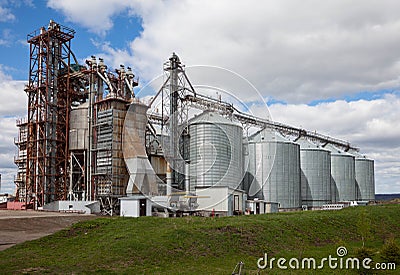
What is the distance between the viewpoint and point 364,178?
3745 inches

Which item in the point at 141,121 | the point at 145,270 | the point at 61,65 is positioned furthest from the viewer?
the point at 61,65

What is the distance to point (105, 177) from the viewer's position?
54.2 metres

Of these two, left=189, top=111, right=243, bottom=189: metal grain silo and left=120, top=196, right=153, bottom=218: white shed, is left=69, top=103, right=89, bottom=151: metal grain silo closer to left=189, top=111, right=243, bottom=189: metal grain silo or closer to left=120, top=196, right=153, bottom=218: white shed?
left=120, top=196, right=153, bottom=218: white shed

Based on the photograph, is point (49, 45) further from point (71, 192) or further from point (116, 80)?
point (71, 192)

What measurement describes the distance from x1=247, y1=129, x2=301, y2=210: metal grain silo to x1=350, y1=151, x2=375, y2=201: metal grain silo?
33.4 m

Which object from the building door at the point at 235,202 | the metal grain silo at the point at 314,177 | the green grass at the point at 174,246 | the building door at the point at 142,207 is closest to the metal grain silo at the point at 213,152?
the building door at the point at 235,202

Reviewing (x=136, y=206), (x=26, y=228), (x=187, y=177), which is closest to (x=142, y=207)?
(x=136, y=206)

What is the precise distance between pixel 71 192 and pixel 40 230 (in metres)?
24.1

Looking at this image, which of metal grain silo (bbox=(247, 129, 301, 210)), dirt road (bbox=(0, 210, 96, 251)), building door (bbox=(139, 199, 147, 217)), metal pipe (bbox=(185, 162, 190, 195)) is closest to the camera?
dirt road (bbox=(0, 210, 96, 251))

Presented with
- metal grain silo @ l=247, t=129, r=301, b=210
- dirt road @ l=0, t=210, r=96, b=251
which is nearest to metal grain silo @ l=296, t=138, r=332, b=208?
metal grain silo @ l=247, t=129, r=301, b=210

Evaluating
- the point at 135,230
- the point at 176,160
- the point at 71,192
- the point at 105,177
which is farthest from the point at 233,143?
the point at 135,230

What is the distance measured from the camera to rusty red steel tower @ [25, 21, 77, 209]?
57.6 m

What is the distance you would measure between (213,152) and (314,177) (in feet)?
98.8

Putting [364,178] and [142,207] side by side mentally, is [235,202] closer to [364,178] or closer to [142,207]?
[142,207]
